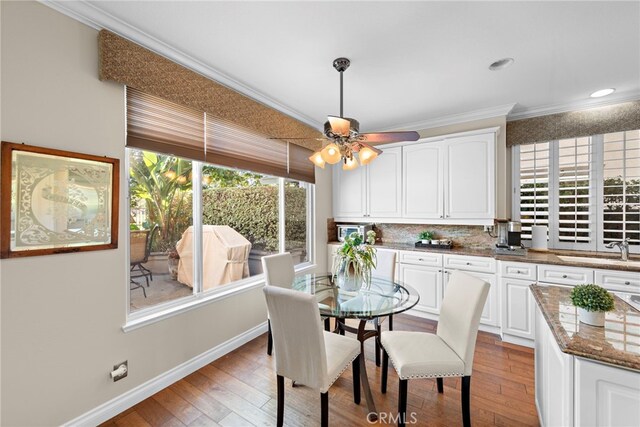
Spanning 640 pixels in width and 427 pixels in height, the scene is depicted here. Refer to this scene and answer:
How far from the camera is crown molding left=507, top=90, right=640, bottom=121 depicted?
2.89 m

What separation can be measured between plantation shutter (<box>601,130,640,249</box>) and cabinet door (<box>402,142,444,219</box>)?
169 centimetres

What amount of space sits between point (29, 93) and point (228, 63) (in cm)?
133

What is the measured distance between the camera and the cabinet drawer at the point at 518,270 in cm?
280

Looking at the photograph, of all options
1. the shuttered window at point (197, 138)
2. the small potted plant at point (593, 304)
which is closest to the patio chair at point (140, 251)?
the shuttered window at point (197, 138)

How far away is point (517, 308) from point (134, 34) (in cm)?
424

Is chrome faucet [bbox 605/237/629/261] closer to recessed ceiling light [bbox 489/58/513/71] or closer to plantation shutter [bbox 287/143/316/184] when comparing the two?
recessed ceiling light [bbox 489/58/513/71]

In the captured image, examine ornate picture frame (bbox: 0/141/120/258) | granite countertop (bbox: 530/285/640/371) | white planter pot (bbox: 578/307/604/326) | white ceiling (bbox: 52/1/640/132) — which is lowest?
granite countertop (bbox: 530/285/640/371)

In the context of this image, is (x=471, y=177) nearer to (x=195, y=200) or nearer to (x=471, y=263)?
(x=471, y=263)

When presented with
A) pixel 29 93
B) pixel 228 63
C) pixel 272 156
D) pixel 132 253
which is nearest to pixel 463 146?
pixel 272 156

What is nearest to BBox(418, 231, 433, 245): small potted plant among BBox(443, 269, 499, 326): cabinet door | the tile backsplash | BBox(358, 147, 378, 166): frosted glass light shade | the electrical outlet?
the tile backsplash

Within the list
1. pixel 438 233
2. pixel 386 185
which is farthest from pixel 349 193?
pixel 438 233

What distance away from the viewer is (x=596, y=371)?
1.02 meters

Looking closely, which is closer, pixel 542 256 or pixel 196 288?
pixel 196 288

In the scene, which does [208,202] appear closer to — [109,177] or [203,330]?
[109,177]
